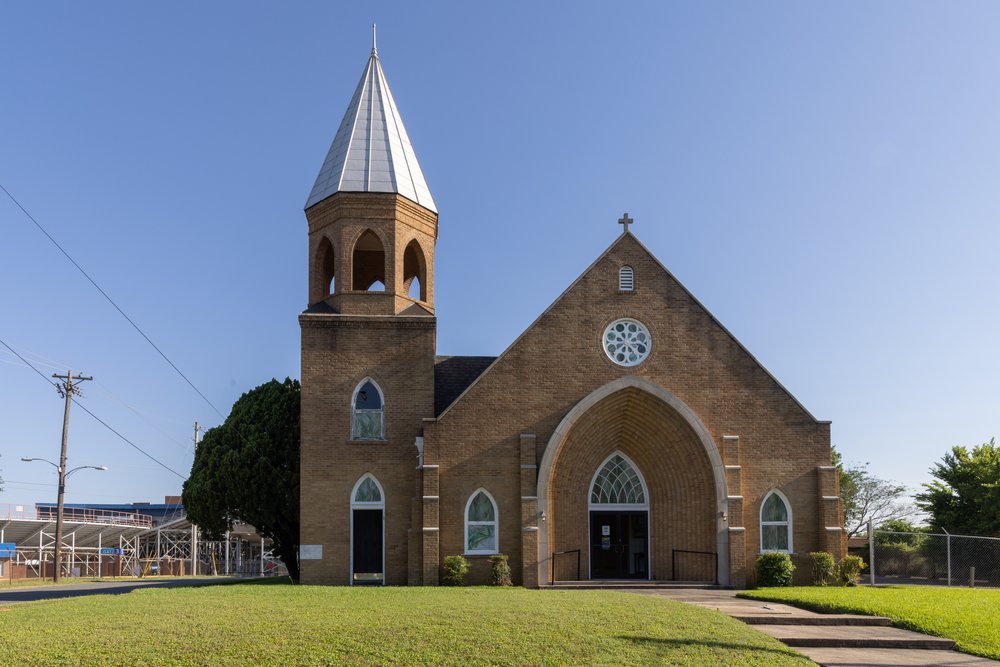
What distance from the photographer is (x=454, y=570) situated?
25.6m

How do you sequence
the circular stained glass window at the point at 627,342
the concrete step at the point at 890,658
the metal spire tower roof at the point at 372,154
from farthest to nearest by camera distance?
the metal spire tower roof at the point at 372,154 → the circular stained glass window at the point at 627,342 → the concrete step at the point at 890,658

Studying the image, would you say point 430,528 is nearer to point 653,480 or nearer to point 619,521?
point 619,521

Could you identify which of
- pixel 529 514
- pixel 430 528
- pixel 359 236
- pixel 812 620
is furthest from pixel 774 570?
pixel 359 236

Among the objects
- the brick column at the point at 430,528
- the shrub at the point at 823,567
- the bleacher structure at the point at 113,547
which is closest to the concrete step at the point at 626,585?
the shrub at the point at 823,567

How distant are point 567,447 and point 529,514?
2.25 m

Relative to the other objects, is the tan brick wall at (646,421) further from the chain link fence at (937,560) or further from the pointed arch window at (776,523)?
the chain link fence at (937,560)

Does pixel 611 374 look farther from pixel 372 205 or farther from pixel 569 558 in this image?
pixel 372 205

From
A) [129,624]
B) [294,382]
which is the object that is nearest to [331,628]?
[129,624]

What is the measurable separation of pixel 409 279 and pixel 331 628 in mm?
18167

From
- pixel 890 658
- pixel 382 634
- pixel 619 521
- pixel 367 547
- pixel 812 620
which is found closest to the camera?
pixel 382 634

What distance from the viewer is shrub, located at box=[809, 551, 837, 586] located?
25.8 meters

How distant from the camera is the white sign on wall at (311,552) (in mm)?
26719

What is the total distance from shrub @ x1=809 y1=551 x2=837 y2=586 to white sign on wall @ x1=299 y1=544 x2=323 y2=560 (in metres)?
12.9

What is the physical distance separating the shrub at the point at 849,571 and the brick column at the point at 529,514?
25.7 ft
